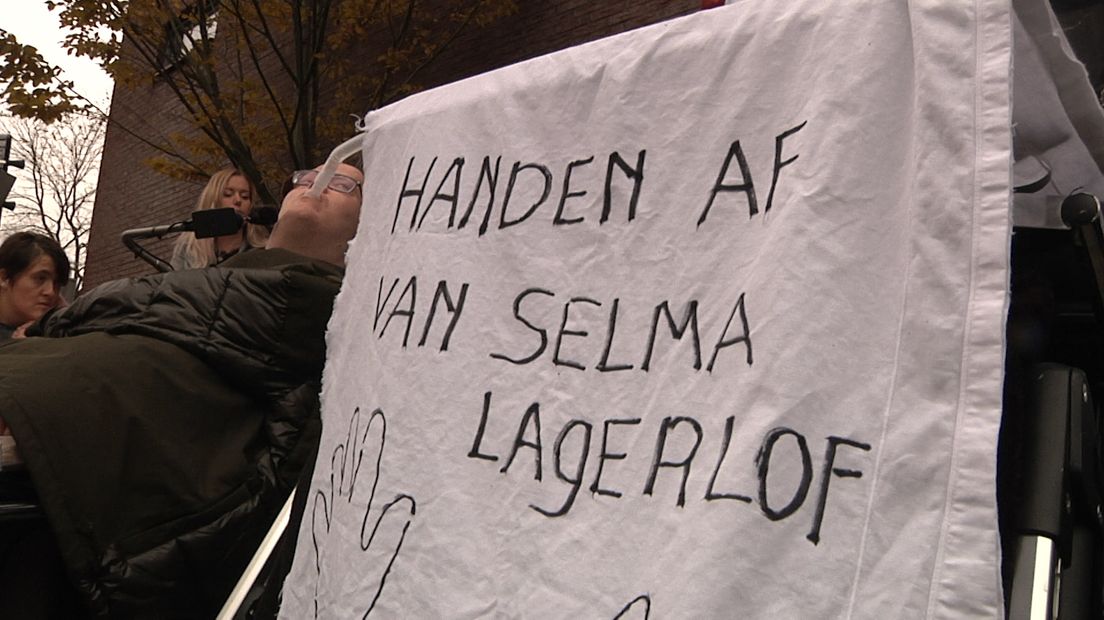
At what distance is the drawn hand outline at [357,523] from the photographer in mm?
1303

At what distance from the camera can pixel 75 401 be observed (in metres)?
1.66

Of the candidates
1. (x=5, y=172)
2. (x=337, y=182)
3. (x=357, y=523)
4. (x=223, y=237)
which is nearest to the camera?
(x=357, y=523)

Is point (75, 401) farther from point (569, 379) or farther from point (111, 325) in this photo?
point (569, 379)

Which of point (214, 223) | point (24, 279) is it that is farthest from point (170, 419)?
point (24, 279)

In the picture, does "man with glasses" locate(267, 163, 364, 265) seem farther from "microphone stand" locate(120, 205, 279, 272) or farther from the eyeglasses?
"microphone stand" locate(120, 205, 279, 272)

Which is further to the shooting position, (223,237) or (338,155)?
(223,237)

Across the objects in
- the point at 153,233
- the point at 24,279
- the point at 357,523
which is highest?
the point at 153,233

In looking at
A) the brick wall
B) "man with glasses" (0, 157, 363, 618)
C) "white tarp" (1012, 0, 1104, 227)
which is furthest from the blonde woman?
the brick wall

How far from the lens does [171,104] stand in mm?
11398

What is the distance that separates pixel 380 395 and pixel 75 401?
0.62 metres

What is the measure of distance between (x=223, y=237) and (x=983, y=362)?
2.48 m

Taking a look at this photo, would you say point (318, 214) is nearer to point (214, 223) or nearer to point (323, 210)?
point (323, 210)

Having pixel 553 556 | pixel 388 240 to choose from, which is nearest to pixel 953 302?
pixel 553 556

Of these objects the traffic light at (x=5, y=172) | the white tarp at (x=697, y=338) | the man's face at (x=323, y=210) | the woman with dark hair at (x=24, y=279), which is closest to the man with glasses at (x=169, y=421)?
the man's face at (x=323, y=210)
